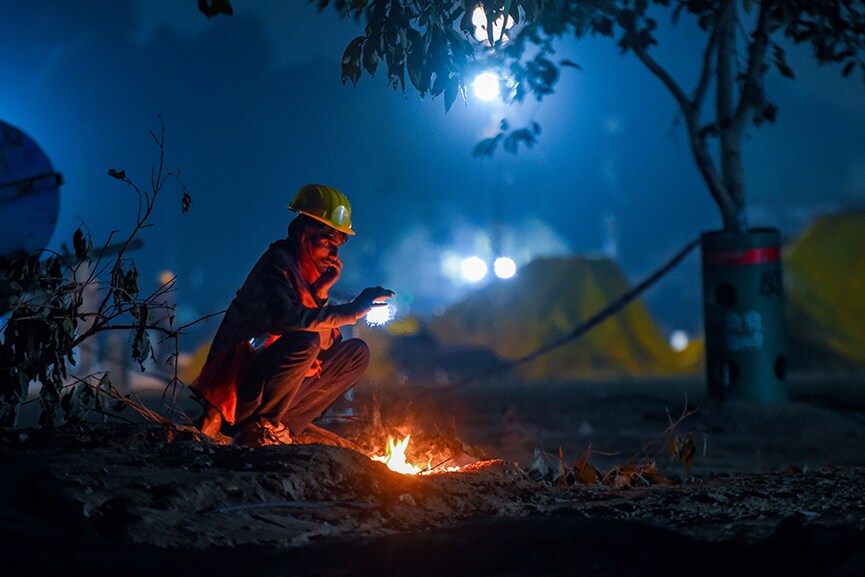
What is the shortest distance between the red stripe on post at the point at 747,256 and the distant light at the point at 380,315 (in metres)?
6.59

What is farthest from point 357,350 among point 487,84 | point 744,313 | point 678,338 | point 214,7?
point 678,338

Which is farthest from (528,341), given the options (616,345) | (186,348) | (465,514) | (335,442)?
(465,514)

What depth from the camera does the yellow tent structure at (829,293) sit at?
84.1ft

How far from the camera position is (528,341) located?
2859 cm

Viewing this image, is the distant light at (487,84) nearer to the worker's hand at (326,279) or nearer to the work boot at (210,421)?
the worker's hand at (326,279)

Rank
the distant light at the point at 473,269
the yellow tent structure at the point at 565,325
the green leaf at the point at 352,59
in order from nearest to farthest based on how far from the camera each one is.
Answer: the green leaf at the point at 352,59
the yellow tent structure at the point at 565,325
the distant light at the point at 473,269

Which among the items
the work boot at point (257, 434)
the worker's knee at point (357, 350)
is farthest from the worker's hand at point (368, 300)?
the work boot at point (257, 434)

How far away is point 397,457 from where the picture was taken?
6.74 meters

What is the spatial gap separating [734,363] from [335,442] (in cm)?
641

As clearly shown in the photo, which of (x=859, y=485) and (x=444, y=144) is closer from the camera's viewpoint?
(x=859, y=485)

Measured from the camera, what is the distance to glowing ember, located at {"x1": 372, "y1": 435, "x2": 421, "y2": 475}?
21.8 feet

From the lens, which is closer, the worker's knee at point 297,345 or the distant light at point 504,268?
the worker's knee at point 297,345

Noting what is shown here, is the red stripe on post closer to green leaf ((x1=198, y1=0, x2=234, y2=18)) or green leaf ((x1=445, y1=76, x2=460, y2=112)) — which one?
green leaf ((x1=445, y1=76, x2=460, y2=112))

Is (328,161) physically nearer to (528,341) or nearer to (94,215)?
(94,215)
